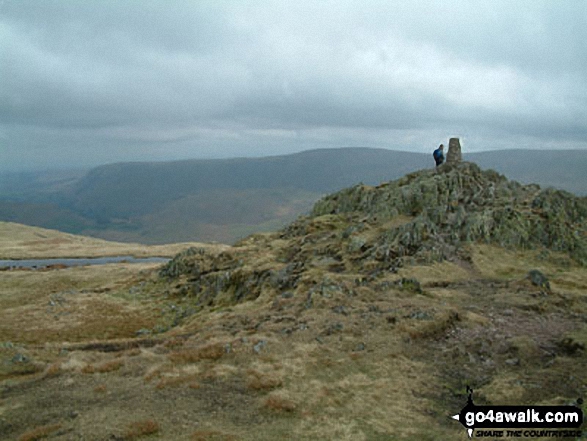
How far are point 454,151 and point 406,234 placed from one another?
25.9 metres

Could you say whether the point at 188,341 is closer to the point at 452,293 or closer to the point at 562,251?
the point at 452,293

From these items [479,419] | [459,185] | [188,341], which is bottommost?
[188,341]

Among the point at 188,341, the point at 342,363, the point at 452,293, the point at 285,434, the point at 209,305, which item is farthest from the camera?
the point at 209,305

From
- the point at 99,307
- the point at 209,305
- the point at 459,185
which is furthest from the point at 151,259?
the point at 459,185

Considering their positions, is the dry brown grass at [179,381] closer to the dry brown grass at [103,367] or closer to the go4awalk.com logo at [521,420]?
the dry brown grass at [103,367]

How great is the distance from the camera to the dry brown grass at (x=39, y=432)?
17391 millimetres

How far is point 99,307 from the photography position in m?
66.9

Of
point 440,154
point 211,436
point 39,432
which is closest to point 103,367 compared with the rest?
point 39,432

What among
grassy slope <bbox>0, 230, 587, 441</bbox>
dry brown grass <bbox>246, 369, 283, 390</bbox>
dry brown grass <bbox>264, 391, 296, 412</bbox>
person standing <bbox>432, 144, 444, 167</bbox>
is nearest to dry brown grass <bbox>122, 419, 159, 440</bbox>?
grassy slope <bbox>0, 230, 587, 441</bbox>

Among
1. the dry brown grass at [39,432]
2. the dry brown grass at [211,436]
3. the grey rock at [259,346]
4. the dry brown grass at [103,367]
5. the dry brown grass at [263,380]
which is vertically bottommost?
the dry brown grass at [103,367]

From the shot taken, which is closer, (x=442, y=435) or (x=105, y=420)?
(x=442, y=435)

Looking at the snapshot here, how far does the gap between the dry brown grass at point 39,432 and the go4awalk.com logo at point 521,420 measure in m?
18.3

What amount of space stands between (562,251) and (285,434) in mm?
51325

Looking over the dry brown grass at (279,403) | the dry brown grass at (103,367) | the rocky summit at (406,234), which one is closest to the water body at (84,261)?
the rocky summit at (406,234)
